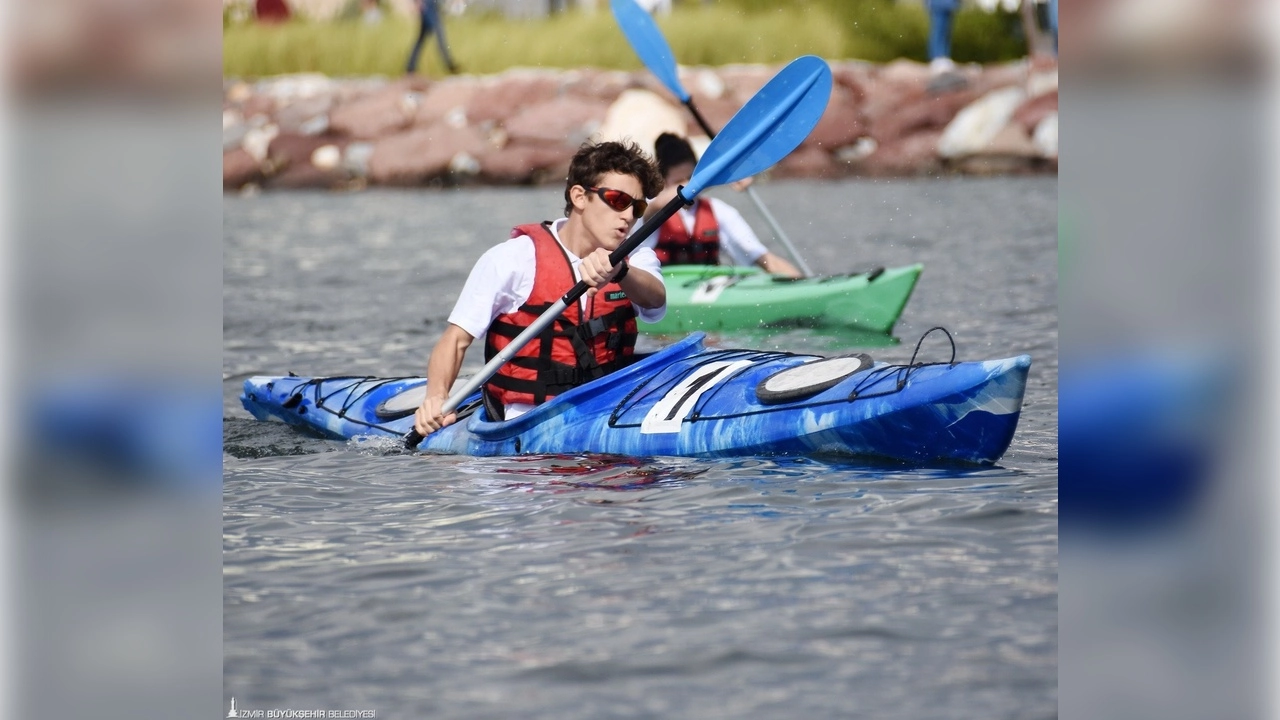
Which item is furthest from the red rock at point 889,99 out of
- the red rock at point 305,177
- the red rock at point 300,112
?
the red rock at point 300,112

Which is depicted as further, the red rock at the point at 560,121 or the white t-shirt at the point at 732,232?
the red rock at the point at 560,121

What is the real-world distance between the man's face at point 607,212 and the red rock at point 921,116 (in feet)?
48.1

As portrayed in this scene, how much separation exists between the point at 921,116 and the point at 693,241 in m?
10.9

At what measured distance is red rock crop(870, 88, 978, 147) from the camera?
18.2 meters

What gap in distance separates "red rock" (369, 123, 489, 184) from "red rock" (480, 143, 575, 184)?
17.5 inches

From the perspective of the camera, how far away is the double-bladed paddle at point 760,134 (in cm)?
434

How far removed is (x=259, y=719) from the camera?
2215 millimetres

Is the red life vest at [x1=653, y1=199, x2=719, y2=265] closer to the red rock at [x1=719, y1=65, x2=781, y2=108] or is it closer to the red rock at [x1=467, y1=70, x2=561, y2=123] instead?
the red rock at [x1=719, y1=65, x2=781, y2=108]

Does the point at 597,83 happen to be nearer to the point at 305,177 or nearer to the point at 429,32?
the point at 429,32

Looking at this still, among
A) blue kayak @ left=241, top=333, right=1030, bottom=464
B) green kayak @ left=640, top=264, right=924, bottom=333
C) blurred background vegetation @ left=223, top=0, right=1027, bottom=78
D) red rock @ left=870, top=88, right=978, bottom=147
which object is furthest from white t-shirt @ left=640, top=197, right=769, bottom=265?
blurred background vegetation @ left=223, top=0, right=1027, bottom=78

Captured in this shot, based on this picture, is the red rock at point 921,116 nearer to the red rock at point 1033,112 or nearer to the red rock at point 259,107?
the red rock at point 1033,112
